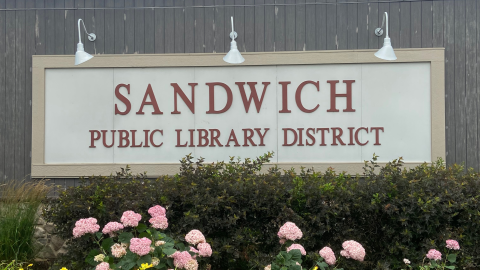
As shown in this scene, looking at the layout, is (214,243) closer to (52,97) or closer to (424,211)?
(424,211)

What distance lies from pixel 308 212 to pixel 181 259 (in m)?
1.54

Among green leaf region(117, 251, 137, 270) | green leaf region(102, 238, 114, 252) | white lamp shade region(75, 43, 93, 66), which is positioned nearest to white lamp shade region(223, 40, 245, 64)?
white lamp shade region(75, 43, 93, 66)

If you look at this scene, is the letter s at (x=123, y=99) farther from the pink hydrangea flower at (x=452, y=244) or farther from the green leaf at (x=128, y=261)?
the pink hydrangea flower at (x=452, y=244)

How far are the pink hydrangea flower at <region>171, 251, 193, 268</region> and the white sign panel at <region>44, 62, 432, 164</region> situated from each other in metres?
3.90

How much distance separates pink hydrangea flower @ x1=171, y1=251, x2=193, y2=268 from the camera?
310cm

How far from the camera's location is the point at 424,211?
12.5 ft

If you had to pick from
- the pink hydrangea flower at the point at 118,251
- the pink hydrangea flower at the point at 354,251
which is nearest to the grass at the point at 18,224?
the pink hydrangea flower at the point at 118,251

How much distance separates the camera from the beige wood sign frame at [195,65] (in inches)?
269

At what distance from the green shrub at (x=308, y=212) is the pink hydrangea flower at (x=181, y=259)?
642mm

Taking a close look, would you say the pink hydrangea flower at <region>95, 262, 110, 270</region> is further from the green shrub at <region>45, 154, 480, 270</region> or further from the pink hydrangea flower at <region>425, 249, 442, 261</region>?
the pink hydrangea flower at <region>425, 249, 442, 261</region>

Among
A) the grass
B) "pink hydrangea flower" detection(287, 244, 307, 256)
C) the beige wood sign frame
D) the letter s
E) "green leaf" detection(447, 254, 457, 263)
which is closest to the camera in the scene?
"pink hydrangea flower" detection(287, 244, 307, 256)

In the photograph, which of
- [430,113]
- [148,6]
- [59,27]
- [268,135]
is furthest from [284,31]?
[59,27]

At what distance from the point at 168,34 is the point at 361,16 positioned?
3458 millimetres

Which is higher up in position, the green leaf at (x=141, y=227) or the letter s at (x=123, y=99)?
the letter s at (x=123, y=99)
